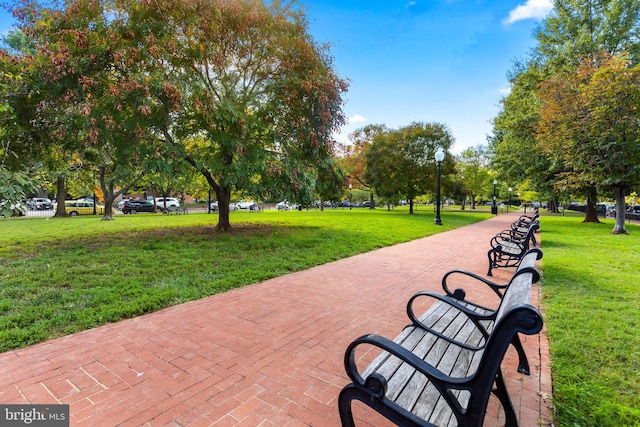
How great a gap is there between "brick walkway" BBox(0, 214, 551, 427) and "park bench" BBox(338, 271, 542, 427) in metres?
0.48

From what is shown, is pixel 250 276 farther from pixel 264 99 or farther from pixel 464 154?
pixel 464 154

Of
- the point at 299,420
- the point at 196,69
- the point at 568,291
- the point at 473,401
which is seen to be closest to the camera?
the point at 473,401

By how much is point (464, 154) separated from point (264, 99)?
40.4 meters

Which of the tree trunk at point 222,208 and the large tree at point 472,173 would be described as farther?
the large tree at point 472,173

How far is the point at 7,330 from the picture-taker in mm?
3418

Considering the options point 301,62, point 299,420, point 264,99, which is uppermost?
point 301,62

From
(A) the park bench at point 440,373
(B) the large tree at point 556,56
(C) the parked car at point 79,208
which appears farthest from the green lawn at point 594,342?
(C) the parked car at point 79,208

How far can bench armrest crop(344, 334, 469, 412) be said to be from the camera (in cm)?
156

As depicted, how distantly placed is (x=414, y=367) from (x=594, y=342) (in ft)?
9.46

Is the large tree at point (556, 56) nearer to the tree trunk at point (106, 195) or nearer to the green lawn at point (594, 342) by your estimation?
the green lawn at point (594, 342)

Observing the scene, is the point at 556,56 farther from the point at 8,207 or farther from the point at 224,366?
the point at 8,207

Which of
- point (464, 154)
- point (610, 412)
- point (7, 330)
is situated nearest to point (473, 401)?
point (610, 412)

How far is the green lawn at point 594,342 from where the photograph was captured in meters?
2.28

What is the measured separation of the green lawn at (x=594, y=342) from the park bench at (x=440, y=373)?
2.28 feet
